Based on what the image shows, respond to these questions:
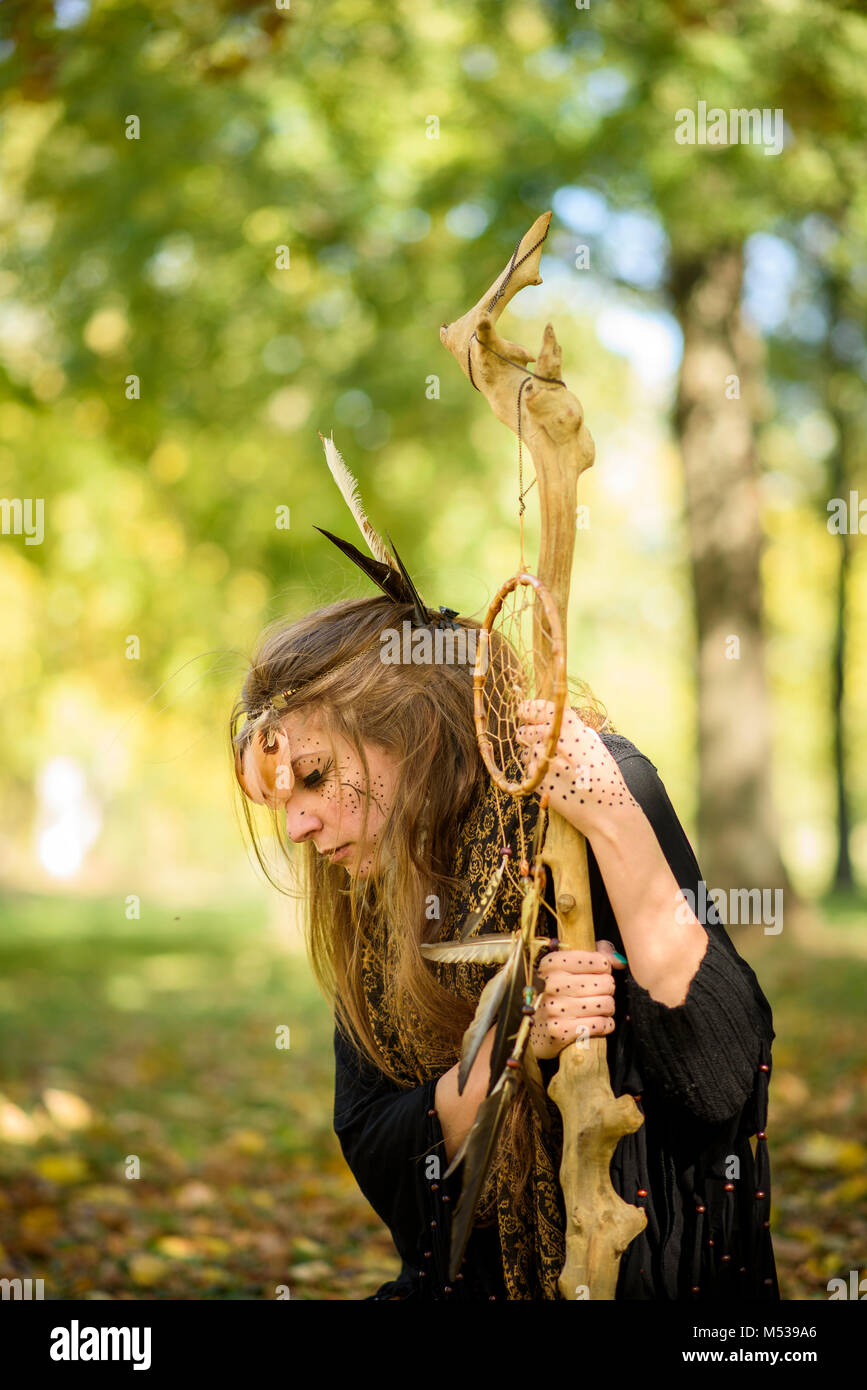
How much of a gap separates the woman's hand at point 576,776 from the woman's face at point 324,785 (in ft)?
1.44

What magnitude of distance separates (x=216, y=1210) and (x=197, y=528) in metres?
8.11

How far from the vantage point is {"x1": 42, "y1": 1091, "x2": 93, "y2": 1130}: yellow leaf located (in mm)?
6062

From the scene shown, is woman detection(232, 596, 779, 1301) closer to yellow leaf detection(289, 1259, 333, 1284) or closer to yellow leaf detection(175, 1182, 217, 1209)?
yellow leaf detection(289, 1259, 333, 1284)

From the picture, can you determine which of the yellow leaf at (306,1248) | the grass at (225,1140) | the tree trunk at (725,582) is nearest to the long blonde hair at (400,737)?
the grass at (225,1140)

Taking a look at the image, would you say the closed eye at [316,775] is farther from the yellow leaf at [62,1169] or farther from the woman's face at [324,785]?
the yellow leaf at [62,1169]

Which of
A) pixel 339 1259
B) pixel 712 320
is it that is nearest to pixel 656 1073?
pixel 339 1259

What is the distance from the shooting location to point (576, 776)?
7.09 ft

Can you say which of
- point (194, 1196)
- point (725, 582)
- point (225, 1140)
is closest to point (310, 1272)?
point (194, 1196)

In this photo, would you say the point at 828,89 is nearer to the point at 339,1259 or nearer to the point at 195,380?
Answer: the point at 195,380

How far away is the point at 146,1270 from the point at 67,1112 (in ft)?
6.90

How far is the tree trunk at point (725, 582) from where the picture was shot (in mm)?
9539

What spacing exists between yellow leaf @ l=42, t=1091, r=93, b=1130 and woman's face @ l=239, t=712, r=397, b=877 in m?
4.21

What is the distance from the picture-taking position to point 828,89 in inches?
257

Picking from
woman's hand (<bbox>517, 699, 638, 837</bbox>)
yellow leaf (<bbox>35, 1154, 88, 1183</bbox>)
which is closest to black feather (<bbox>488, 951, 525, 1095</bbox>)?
woman's hand (<bbox>517, 699, 638, 837</bbox>)
